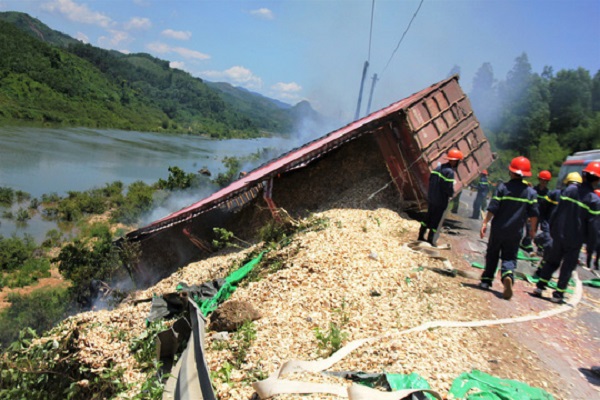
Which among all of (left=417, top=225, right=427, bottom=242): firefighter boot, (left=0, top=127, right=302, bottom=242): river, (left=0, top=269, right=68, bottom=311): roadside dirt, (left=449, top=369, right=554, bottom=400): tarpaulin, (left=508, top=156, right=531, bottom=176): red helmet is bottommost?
(left=0, top=269, right=68, bottom=311): roadside dirt

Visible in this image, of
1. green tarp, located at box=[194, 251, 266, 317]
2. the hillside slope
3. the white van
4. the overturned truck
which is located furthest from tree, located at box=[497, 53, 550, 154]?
green tarp, located at box=[194, 251, 266, 317]

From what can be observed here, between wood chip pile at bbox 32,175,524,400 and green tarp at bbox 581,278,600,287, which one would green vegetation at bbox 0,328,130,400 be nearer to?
wood chip pile at bbox 32,175,524,400

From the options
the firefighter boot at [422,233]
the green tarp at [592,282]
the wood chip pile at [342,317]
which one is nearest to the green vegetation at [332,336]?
the wood chip pile at [342,317]

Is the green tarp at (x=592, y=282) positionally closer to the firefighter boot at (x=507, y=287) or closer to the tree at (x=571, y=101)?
the firefighter boot at (x=507, y=287)

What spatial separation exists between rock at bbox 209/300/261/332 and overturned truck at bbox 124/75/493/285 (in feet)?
11.9

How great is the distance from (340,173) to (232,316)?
535 cm

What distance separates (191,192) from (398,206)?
13.6 metres

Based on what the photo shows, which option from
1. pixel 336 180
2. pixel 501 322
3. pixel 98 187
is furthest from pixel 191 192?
pixel 501 322

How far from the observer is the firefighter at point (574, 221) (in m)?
5.36

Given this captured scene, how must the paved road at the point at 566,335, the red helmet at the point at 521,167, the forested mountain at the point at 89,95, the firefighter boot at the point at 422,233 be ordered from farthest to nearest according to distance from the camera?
the forested mountain at the point at 89,95 < the firefighter boot at the point at 422,233 < the red helmet at the point at 521,167 < the paved road at the point at 566,335

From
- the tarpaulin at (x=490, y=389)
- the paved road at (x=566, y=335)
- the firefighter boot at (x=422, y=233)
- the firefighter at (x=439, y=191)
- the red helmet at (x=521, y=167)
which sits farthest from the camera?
the firefighter boot at (x=422, y=233)

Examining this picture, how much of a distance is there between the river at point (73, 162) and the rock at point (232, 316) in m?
19.1

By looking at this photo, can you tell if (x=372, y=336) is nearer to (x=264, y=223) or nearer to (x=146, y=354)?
(x=146, y=354)

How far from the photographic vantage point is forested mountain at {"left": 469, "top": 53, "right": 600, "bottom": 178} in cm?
4000
